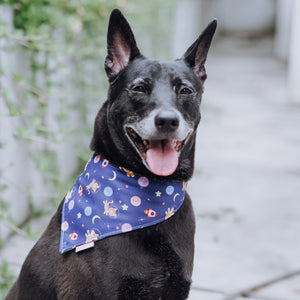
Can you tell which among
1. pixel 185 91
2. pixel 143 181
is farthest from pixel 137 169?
pixel 185 91

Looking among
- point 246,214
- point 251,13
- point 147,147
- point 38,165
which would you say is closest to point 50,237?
point 147,147

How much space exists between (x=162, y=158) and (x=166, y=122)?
0.15 meters

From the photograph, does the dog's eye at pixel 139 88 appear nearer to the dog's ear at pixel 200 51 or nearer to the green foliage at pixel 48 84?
the dog's ear at pixel 200 51

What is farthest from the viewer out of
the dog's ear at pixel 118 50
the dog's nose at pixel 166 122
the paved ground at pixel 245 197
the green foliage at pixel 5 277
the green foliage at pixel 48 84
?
the paved ground at pixel 245 197

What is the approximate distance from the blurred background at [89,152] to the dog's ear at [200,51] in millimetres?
921

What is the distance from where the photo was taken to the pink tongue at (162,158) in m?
2.01

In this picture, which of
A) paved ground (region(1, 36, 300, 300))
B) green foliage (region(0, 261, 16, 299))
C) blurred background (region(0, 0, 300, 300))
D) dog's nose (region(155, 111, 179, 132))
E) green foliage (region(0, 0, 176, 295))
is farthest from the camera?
paved ground (region(1, 36, 300, 300))

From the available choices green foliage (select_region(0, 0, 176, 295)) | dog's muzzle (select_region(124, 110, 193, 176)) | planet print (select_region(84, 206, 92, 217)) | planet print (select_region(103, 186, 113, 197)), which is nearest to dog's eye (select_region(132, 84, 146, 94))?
dog's muzzle (select_region(124, 110, 193, 176))

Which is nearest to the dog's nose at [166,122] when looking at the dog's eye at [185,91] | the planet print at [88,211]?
the dog's eye at [185,91]

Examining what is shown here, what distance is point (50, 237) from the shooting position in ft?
7.25

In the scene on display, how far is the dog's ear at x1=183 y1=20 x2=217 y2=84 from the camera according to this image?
2.31m

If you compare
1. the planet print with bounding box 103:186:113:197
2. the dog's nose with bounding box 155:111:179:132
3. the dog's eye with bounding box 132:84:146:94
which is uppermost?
the dog's eye with bounding box 132:84:146:94

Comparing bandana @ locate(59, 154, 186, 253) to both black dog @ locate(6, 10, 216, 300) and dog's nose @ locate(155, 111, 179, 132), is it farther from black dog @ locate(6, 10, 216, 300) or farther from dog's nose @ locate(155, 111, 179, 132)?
dog's nose @ locate(155, 111, 179, 132)

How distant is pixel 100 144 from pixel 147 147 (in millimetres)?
235
